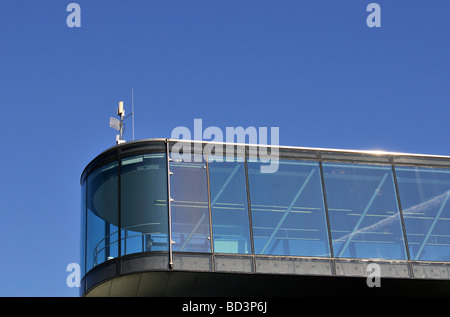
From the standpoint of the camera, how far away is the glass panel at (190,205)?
2173 centimetres

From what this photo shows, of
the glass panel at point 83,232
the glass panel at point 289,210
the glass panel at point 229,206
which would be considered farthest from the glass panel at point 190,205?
the glass panel at point 83,232

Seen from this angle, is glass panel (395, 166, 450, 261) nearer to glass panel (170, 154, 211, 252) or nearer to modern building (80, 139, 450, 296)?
modern building (80, 139, 450, 296)

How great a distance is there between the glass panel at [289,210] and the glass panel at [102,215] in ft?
12.9

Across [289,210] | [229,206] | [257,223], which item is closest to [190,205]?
[229,206]

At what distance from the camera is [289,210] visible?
22.9m

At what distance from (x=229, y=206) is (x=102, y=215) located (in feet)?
12.2

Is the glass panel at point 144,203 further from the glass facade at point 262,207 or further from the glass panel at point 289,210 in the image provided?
the glass panel at point 289,210

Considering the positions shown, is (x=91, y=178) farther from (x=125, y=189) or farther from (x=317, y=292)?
(x=317, y=292)
